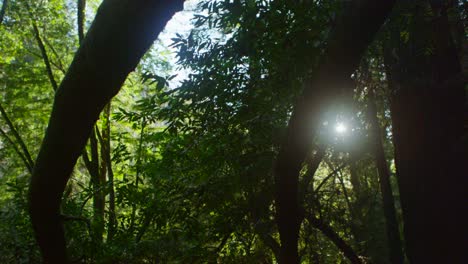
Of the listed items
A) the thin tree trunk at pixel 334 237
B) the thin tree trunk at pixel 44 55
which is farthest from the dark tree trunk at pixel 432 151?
the thin tree trunk at pixel 44 55

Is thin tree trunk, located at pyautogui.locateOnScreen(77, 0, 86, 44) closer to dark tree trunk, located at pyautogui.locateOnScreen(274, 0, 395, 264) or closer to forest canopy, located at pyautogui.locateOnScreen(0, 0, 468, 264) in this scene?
forest canopy, located at pyautogui.locateOnScreen(0, 0, 468, 264)

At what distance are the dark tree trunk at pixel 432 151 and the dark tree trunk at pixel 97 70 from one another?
11.2 feet

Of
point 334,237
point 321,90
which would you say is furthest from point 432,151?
point 334,237

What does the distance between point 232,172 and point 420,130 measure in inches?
83.3

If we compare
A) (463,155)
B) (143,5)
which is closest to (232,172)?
(463,155)

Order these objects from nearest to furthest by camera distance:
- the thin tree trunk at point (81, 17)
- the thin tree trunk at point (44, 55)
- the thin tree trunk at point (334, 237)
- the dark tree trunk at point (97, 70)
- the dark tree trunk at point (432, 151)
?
the dark tree trunk at point (97, 70) < the dark tree trunk at point (432, 151) < the thin tree trunk at point (334, 237) < the thin tree trunk at point (81, 17) < the thin tree trunk at point (44, 55)

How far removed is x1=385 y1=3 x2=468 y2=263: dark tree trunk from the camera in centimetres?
384

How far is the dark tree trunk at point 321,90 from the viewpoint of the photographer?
1776mm

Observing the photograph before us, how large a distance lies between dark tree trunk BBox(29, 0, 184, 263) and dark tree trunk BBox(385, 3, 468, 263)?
3.42 meters

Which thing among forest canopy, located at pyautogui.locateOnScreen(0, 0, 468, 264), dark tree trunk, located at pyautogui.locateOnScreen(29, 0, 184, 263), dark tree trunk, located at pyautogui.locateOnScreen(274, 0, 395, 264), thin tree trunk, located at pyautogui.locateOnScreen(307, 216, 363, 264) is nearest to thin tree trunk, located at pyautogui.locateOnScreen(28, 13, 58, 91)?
forest canopy, located at pyautogui.locateOnScreen(0, 0, 468, 264)

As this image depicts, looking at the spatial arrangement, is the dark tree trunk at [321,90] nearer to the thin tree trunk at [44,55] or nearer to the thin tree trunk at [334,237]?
the thin tree trunk at [334,237]

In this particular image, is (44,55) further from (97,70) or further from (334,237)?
(97,70)

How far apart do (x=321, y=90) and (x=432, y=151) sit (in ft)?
8.45

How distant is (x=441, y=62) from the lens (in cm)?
403
